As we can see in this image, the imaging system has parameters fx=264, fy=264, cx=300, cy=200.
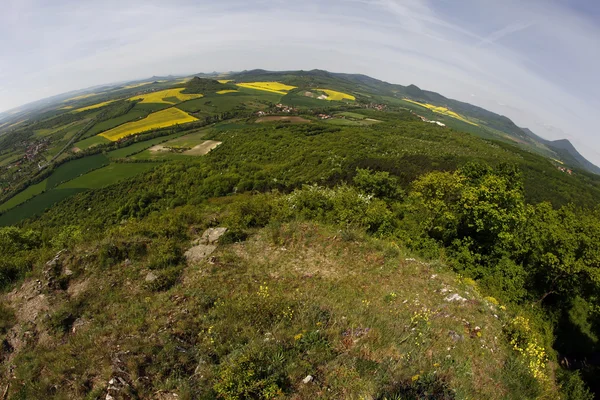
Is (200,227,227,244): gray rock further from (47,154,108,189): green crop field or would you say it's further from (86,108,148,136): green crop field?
(86,108,148,136): green crop field

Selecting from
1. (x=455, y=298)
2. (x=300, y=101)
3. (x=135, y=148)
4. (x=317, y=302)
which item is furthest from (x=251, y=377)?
(x=300, y=101)

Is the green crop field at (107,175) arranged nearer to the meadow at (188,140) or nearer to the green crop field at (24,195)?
the green crop field at (24,195)

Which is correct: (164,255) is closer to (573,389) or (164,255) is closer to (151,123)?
(573,389)

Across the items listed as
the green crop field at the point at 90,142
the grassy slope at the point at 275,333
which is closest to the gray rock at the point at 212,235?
the grassy slope at the point at 275,333

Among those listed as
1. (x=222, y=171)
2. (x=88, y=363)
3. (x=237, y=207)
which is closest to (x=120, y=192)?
(x=222, y=171)

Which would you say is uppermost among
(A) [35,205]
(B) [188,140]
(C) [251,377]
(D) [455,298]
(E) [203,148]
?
(B) [188,140]

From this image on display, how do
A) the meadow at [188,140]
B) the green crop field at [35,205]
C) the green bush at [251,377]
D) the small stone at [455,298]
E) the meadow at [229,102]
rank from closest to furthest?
1. the green bush at [251,377]
2. the small stone at [455,298]
3. the green crop field at [35,205]
4. the meadow at [188,140]
5. the meadow at [229,102]
